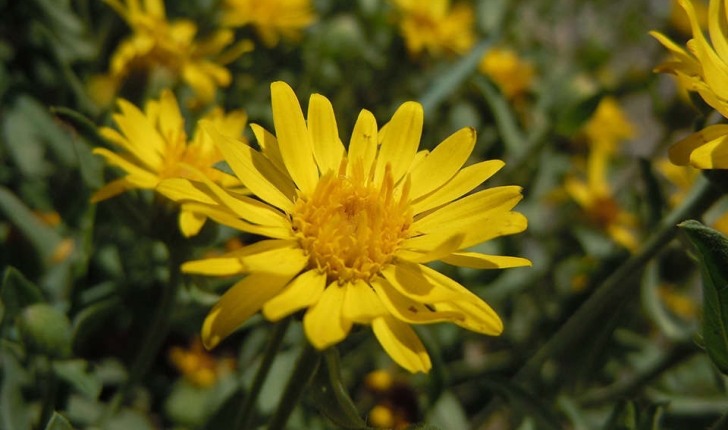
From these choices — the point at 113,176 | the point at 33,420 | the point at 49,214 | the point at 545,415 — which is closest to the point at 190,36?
the point at 49,214

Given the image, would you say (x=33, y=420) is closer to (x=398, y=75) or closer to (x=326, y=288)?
(x=326, y=288)

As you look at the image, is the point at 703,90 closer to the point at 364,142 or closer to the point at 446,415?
the point at 364,142

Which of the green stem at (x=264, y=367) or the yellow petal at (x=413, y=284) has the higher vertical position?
the yellow petal at (x=413, y=284)

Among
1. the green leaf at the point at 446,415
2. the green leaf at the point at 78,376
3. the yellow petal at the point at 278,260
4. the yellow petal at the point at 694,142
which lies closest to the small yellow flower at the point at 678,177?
the green leaf at the point at 446,415

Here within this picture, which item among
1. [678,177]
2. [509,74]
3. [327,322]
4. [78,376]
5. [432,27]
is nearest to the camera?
[327,322]

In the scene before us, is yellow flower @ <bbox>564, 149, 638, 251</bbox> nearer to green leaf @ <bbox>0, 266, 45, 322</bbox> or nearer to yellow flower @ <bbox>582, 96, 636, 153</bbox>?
yellow flower @ <bbox>582, 96, 636, 153</bbox>

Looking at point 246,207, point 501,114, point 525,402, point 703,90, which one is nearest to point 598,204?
point 501,114

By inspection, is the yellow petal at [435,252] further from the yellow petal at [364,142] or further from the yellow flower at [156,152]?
the yellow flower at [156,152]
